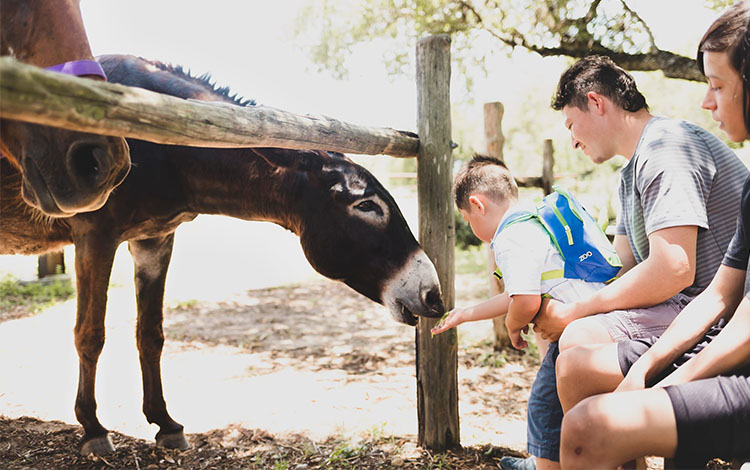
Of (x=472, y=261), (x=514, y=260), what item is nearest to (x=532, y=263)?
(x=514, y=260)

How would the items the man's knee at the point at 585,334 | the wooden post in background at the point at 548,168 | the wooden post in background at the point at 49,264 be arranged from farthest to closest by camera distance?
the wooden post in background at the point at 49,264
the wooden post in background at the point at 548,168
the man's knee at the point at 585,334

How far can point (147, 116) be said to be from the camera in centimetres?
139

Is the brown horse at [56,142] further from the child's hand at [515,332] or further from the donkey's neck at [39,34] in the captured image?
the child's hand at [515,332]

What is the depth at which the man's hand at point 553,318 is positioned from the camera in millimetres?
1870

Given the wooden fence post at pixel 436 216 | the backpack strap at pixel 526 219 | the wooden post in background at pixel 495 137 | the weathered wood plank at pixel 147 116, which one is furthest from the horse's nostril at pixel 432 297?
the wooden post in background at pixel 495 137

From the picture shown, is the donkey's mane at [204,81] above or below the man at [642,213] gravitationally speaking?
above

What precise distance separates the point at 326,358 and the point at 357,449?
202 cm

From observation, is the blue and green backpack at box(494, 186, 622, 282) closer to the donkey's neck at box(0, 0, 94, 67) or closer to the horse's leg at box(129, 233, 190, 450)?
the donkey's neck at box(0, 0, 94, 67)

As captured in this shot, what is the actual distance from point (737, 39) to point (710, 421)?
965 mm

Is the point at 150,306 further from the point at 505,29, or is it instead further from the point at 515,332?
the point at 505,29

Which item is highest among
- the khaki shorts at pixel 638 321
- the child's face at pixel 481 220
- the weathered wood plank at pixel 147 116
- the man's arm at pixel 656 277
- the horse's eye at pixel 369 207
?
the weathered wood plank at pixel 147 116

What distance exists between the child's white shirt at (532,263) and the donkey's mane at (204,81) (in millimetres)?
1594

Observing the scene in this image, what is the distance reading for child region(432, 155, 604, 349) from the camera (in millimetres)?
1893

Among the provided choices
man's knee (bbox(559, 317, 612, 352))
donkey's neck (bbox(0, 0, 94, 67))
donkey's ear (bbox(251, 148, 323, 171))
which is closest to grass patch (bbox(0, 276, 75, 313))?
donkey's ear (bbox(251, 148, 323, 171))
